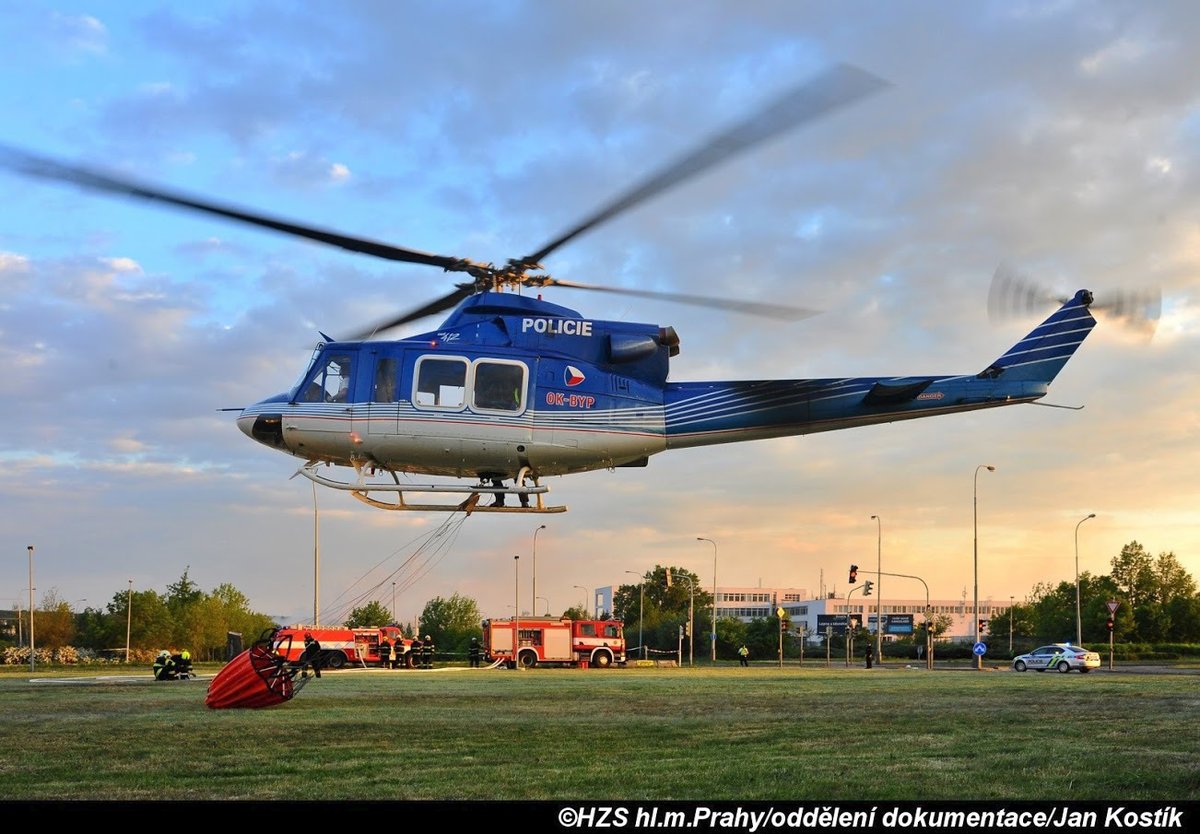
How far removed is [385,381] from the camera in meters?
20.9

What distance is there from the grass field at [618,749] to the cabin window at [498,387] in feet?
17.5

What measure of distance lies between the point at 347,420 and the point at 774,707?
9.19 m

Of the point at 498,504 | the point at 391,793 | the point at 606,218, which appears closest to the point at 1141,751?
the point at 391,793

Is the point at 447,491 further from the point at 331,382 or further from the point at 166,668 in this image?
the point at 166,668

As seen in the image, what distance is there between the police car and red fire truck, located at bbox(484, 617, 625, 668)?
21238mm

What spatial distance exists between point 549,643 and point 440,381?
40.6 m

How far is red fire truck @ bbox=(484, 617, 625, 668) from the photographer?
58906mm

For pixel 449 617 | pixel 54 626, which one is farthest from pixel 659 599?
pixel 54 626

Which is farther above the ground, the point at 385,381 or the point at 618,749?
the point at 385,381

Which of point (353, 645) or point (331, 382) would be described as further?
point (353, 645)

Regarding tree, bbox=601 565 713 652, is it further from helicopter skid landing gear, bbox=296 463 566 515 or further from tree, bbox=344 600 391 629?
helicopter skid landing gear, bbox=296 463 566 515

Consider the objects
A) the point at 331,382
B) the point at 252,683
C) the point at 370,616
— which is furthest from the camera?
the point at 370,616

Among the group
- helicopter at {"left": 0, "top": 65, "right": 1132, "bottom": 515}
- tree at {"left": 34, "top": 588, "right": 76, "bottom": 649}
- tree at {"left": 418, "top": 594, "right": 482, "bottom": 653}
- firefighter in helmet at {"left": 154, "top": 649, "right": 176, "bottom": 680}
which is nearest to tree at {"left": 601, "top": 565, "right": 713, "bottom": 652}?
tree at {"left": 418, "top": 594, "right": 482, "bottom": 653}

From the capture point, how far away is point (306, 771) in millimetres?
10227
